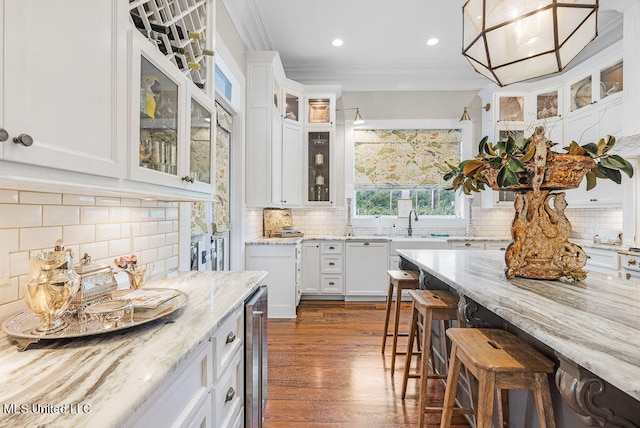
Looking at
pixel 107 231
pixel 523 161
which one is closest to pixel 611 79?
pixel 523 161

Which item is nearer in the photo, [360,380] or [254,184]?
[360,380]

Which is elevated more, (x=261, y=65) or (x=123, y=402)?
(x=261, y=65)

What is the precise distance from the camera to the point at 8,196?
3.21 feet

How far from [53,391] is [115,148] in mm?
687

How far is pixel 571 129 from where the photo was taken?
4.05 metres

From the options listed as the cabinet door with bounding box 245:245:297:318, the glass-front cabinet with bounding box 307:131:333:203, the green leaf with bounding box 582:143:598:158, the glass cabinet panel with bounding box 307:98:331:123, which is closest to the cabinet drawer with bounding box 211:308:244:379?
the green leaf with bounding box 582:143:598:158

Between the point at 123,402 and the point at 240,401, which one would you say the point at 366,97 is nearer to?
the point at 240,401

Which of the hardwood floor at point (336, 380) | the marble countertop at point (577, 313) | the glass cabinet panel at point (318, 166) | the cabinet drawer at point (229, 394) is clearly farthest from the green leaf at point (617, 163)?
the glass cabinet panel at point (318, 166)

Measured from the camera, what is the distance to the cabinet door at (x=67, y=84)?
68cm

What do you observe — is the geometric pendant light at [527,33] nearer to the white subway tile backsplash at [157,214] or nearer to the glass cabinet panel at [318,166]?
the white subway tile backsplash at [157,214]

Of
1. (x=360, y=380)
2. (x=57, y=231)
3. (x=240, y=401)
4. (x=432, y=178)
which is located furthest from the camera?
(x=432, y=178)

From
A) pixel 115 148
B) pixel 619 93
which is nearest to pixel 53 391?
pixel 115 148

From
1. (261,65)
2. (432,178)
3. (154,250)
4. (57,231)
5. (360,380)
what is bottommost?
(360,380)

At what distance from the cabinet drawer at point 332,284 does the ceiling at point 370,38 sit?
2929mm
